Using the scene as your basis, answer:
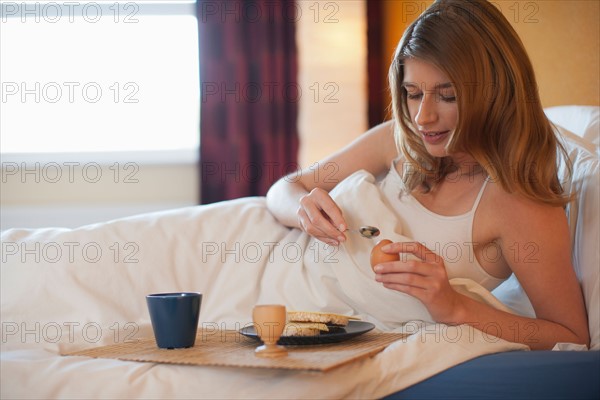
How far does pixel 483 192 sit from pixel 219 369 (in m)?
0.71

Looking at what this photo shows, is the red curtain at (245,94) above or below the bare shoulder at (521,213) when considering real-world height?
above

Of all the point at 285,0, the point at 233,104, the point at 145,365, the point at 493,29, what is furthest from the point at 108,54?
the point at 145,365

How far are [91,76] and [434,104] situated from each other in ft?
9.44

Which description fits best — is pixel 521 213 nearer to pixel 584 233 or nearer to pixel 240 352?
pixel 584 233

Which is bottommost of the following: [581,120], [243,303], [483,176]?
[243,303]

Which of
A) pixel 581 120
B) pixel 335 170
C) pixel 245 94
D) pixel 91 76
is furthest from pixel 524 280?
pixel 91 76

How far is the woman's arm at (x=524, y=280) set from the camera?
1271mm

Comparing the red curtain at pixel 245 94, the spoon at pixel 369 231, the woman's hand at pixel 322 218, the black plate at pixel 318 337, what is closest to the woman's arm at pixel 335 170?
the woman's hand at pixel 322 218

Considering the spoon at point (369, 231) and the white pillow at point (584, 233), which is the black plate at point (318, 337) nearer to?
the spoon at point (369, 231)

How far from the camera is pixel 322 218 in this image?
151cm

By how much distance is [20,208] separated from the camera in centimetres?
393

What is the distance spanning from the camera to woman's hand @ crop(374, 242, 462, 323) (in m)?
1.25

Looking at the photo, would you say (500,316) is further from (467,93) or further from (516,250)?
(467,93)

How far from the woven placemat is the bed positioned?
23mm
